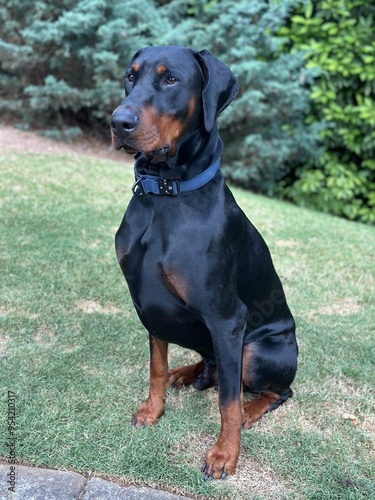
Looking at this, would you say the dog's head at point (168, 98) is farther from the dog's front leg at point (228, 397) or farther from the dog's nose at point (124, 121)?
the dog's front leg at point (228, 397)

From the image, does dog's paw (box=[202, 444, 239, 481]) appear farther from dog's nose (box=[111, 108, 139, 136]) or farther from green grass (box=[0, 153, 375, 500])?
dog's nose (box=[111, 108, 139, 136])

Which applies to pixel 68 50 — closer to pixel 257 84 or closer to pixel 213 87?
pixel 257 84

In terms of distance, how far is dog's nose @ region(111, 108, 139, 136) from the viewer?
7.29 ft

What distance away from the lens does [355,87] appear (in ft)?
25.6

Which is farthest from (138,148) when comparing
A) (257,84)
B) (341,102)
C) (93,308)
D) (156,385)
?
(341,102)

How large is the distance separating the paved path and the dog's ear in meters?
1.62

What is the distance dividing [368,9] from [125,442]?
23.2 ft

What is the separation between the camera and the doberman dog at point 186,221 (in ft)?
7.72

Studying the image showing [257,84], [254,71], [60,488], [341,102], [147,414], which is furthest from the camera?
[341,102]

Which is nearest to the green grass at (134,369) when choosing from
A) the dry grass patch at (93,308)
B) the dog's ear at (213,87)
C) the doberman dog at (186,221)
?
the dry grass patch at (93,308)

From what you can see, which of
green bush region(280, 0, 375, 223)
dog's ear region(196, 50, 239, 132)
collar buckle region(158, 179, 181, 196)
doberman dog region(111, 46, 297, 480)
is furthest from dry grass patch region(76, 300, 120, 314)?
green bush region(280, 0, 375, 223)

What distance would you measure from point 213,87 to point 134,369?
1792 millimetres

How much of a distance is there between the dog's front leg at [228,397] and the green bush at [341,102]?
19.0ft

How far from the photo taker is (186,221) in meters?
2.47
